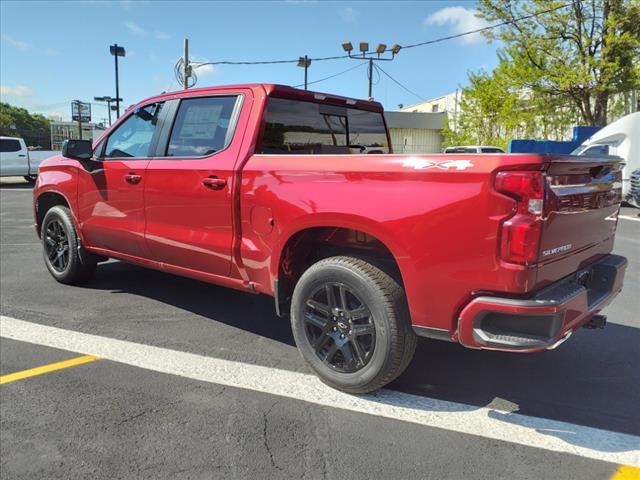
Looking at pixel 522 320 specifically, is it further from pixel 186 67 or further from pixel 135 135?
pixel 186 67

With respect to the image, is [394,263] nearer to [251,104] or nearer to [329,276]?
[329,276]

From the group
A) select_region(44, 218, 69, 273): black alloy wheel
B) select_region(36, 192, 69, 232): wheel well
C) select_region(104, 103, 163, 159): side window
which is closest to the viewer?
select_region(104, 103, 163, 159): side window

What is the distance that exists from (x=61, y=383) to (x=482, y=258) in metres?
2.67

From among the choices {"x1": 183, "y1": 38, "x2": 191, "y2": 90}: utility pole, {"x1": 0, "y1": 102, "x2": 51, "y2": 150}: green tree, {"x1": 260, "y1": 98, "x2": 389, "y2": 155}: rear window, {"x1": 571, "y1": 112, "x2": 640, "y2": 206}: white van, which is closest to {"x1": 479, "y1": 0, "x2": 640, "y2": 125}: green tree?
{"x1": 571, "y1": 112, "x2": 640, "y2": 206}: white van

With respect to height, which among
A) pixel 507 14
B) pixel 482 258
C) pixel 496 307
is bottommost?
pixel 496 307

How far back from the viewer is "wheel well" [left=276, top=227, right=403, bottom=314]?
10.5ft

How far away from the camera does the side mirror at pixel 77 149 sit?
4.70 meters

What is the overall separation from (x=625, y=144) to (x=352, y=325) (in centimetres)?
1419

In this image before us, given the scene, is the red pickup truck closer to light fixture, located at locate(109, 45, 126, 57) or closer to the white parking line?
the white parking line

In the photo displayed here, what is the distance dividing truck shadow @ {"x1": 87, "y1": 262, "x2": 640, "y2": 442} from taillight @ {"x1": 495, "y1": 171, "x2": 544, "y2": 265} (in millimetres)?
1068

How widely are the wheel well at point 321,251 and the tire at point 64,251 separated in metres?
2.76

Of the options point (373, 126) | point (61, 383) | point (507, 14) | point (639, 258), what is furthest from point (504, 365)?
point (507, 14)

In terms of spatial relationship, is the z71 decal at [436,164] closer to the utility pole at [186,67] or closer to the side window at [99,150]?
the side window at [99,150]

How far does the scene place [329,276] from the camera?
3141 mm
